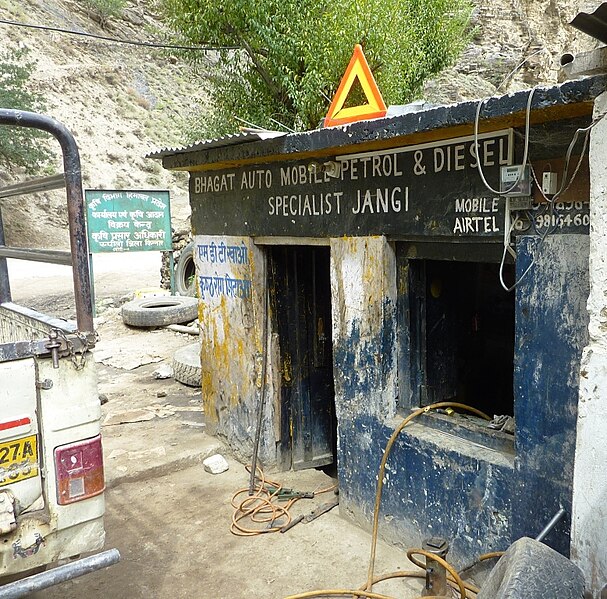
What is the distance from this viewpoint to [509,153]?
3.12 m

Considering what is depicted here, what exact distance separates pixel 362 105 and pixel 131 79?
3334 cm

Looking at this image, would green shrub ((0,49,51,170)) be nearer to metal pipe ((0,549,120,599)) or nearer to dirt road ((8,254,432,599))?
dirt road ((8,254,432,599))

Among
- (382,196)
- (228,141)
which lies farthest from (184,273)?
(382,196)

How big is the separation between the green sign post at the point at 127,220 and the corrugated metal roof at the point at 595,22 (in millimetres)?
10717

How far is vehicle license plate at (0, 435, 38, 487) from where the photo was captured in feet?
8.59

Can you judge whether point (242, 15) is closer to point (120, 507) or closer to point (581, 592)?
point (120, 507)

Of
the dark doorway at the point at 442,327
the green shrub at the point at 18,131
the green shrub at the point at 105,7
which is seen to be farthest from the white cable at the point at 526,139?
the green shrub at the point at 105,7

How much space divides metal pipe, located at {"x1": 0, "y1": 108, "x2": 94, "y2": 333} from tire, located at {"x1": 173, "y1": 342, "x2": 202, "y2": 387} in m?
5.12

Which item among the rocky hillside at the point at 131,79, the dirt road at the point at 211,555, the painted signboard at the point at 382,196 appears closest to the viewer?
the painted signboard at the point at 382,196

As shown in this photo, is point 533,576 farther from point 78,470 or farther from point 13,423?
point 13,423

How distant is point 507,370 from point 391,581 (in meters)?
3.45

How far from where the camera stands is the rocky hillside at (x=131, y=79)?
23156 millimetres

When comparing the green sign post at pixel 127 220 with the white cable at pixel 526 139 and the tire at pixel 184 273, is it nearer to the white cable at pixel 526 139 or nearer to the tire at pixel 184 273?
the tire at pixel 184 273

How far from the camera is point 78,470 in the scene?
9.27 ft
